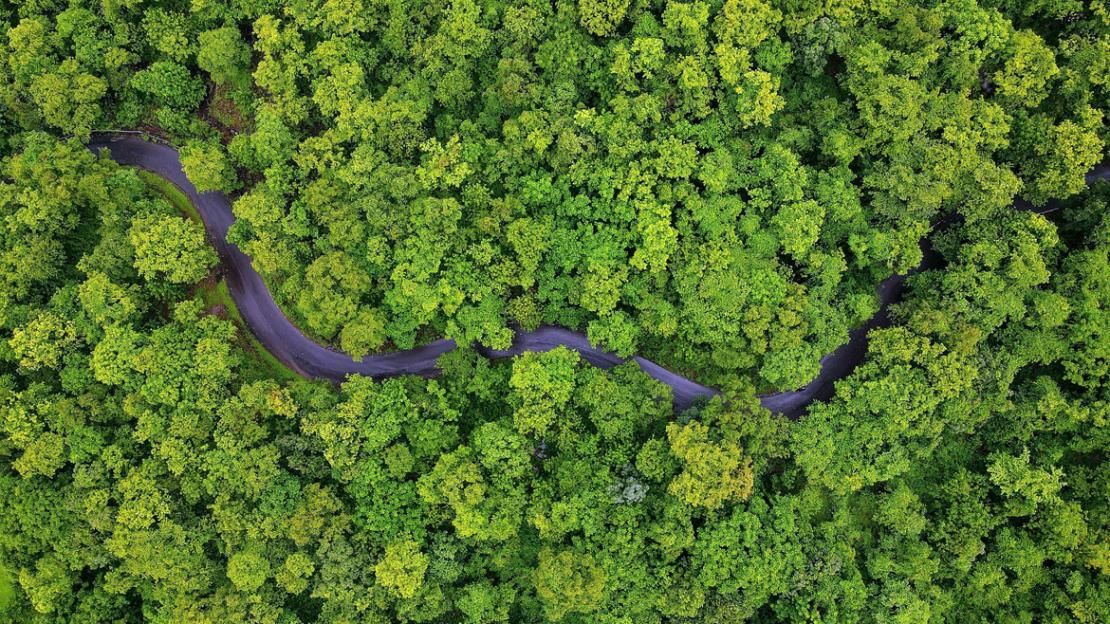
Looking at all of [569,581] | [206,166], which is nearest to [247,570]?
[569,581]

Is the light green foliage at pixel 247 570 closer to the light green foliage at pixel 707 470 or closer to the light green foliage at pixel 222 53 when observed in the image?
the light green foliage at pixel 707 470

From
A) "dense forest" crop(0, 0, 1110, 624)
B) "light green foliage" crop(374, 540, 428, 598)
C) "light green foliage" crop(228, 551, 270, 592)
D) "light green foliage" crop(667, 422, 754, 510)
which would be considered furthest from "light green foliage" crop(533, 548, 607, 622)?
"light green foliage" crop(228, 551, 270, 592)

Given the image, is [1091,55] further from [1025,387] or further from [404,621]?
[404,621]

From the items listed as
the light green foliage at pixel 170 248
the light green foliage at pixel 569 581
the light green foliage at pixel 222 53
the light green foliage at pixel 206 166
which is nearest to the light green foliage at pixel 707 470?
the light green foliage at pixel 569 581

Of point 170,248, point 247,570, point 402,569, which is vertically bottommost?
point 247,570

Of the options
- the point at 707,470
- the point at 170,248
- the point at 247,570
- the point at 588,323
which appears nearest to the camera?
the point at 707,470

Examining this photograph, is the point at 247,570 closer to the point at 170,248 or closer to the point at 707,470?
the point at 170,248

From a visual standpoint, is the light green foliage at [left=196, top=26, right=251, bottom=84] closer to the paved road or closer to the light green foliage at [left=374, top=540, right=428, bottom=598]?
the paved road
